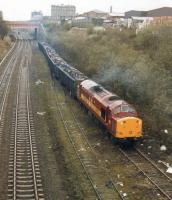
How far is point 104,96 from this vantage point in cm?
2708

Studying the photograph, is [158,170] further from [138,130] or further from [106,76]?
[106,76]

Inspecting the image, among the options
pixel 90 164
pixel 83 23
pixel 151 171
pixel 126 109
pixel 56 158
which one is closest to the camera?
pixel 151 171

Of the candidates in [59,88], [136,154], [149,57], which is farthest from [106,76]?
[136,154]

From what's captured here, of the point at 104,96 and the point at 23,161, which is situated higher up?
the point at 104,96

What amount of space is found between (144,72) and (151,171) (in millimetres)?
Answer: 10308

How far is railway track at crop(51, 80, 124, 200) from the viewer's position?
17.8 metres

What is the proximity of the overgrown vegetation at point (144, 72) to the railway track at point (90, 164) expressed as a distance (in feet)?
14.8

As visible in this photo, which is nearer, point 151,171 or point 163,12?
point 151,171

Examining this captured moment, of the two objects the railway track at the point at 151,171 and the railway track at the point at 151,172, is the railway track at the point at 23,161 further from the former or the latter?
the railway track at the point at 151,171

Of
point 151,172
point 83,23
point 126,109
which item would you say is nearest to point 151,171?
point 151,172

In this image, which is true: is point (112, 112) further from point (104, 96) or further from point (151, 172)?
point (151, 172)

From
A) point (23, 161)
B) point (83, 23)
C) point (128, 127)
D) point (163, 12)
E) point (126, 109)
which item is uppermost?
point (163, 12)

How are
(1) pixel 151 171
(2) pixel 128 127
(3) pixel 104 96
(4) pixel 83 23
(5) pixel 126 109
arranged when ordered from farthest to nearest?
(4) pixel 83 23
(3) pixel 104 96
(5) pixel 126 109
(2) pixel 128 127
(1) pixel 151 171

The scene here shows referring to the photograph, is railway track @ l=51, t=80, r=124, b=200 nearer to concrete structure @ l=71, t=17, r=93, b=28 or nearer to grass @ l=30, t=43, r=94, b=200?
grass @ l=30, t=43, r=94, b=200
